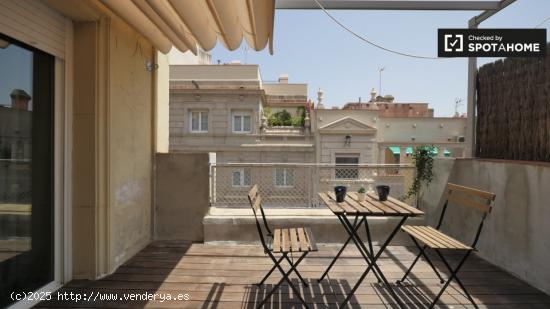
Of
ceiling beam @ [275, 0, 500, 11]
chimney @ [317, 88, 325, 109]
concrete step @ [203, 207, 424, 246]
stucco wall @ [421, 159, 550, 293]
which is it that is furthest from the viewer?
chimney @ [317, 88, 325, 109]

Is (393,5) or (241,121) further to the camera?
(241,121)

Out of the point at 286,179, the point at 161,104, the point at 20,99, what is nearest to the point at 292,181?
the point at 286,179

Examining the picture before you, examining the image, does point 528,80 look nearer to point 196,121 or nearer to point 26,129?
point 26,129

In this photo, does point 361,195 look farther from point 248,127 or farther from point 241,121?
point 241,121

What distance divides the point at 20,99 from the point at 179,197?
2.35m

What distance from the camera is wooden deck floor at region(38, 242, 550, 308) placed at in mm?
2807

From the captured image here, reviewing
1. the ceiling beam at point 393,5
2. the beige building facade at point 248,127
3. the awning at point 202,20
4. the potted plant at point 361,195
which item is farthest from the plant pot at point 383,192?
the beige building facade at point 248,127

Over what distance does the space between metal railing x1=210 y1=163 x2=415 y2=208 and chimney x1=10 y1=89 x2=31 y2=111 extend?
93.3 inches

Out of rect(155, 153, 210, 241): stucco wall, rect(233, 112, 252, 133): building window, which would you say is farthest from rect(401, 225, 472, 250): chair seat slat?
rect(233, 112, 252, 133): building window

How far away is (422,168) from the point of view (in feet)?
15.7

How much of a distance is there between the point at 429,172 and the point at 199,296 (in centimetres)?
357

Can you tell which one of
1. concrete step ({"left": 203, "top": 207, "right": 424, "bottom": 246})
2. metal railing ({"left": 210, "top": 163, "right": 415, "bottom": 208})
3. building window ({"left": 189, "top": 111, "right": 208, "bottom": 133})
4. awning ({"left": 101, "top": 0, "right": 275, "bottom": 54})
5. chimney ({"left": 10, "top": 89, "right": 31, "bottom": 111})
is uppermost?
building window ({"left": 189, "top": 111, "right": 208, "bottom": 133})

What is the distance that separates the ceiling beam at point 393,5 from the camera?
3830mm

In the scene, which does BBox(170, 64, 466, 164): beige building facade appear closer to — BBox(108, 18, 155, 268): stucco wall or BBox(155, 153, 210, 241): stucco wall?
BBox(155, 153, 210, 241): stucco wall
